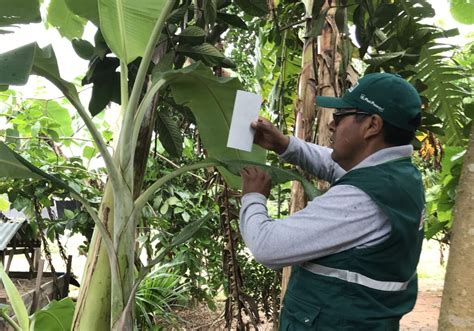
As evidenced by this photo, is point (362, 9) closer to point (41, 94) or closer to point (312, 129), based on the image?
point (312, 129)

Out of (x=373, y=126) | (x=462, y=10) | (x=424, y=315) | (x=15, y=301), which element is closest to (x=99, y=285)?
(x=15, y=301)

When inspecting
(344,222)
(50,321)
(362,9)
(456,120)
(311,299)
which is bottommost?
(50,321)

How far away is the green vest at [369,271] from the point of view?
104 centimetres

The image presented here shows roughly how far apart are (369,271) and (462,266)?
31 cm

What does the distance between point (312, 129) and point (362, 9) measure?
458mm

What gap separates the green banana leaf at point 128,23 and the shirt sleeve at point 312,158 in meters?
0.54

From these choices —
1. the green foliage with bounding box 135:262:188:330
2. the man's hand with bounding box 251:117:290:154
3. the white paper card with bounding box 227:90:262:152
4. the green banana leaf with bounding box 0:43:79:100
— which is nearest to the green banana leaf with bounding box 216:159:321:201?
the white paper card with bounding box 227:90:262:152

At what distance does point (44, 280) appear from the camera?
4102mm

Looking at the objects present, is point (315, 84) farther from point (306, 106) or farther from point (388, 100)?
point (388, 100)

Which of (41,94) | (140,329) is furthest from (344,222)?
(41,94)

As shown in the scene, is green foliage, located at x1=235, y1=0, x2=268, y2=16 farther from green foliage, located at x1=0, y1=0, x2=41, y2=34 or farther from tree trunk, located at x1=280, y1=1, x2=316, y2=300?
green foliage, located at x1=0, y1=0, x2=41, y2=34

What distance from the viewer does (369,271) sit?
1.05m

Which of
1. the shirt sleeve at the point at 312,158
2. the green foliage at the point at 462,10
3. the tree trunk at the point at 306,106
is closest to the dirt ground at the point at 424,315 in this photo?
the green foliage at the point at 462,10

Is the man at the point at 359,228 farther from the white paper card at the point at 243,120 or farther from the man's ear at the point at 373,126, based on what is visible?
the white paper card at the point at 243,120
